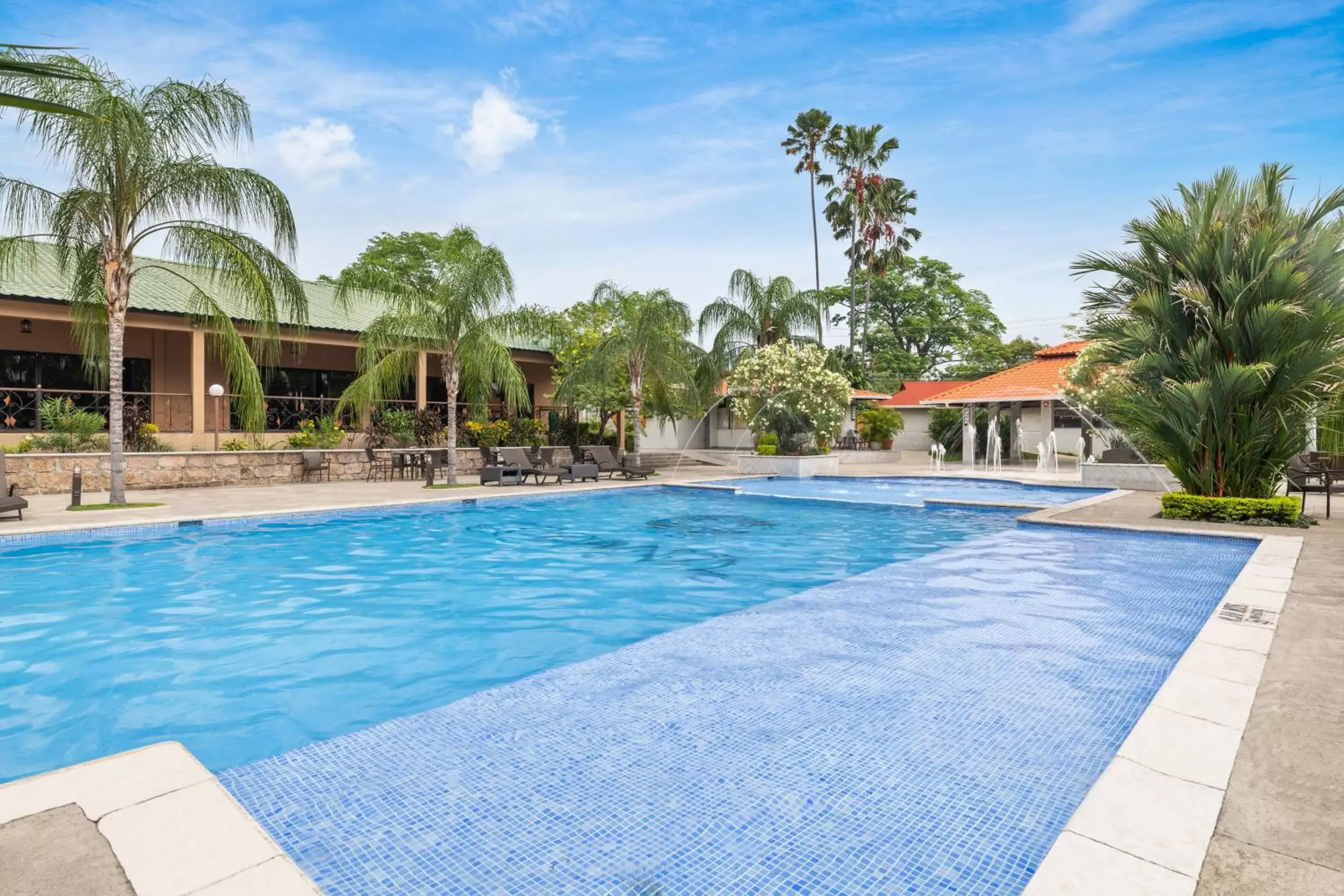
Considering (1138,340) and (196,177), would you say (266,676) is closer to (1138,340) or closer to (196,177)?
(196,177)

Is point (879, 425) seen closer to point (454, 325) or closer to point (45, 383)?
point (454, 325)

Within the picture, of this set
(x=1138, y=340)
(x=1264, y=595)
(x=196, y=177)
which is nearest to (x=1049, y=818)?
(x=1264, y=595)

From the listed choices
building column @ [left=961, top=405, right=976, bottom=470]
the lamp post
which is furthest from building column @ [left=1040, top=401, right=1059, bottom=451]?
the lamp post

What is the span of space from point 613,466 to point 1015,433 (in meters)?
18.7

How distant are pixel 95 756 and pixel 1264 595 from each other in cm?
830

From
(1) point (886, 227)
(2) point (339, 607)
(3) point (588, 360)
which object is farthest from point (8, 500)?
(1) point (886, 227)

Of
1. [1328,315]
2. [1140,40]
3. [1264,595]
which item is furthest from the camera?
[1140,40]

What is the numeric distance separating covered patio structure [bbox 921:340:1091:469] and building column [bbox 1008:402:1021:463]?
3cm

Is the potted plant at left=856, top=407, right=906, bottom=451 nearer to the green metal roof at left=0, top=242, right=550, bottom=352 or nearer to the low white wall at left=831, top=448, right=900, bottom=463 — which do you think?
the low white wall at left=831, top=448, right=900, bottom=463

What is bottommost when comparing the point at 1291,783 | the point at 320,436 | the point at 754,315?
the point at 1291,783

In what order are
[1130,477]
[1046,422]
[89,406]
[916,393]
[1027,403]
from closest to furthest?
[1130,477], [89,406], [1046,422], [1027,403], [916,393]

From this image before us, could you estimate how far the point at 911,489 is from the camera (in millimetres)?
19734

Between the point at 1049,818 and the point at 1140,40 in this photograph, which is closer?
the point at 1049,818

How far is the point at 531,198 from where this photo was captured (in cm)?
2555
